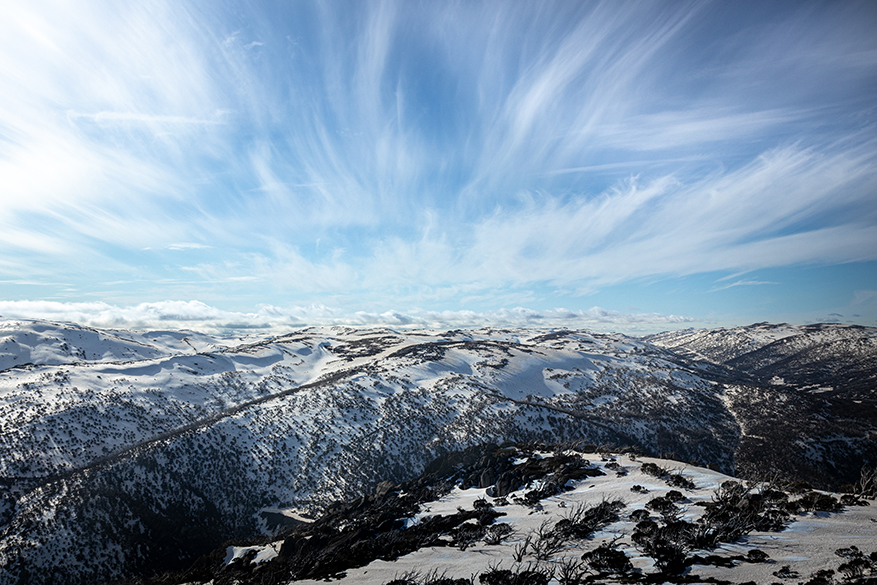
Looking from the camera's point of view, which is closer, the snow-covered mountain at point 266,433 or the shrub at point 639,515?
the shrub at point 639,515

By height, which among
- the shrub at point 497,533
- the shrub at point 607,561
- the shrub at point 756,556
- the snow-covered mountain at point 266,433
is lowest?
the snow-covered mountain at point 266,433

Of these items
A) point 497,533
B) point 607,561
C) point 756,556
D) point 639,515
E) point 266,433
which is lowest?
point 266,433

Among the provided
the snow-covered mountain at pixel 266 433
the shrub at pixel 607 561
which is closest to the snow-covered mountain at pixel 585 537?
the shrub at pixel 607 561

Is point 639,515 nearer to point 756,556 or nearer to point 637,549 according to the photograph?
point 637,549

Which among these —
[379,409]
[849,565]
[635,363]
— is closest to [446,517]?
[849,565]

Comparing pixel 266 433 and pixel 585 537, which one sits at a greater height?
pixel 585 537

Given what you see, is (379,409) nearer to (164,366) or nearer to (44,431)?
(44,431)

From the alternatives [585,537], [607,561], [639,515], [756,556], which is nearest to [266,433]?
[585,537]

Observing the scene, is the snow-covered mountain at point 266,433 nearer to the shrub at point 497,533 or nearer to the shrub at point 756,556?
the shrub at point 497,533
